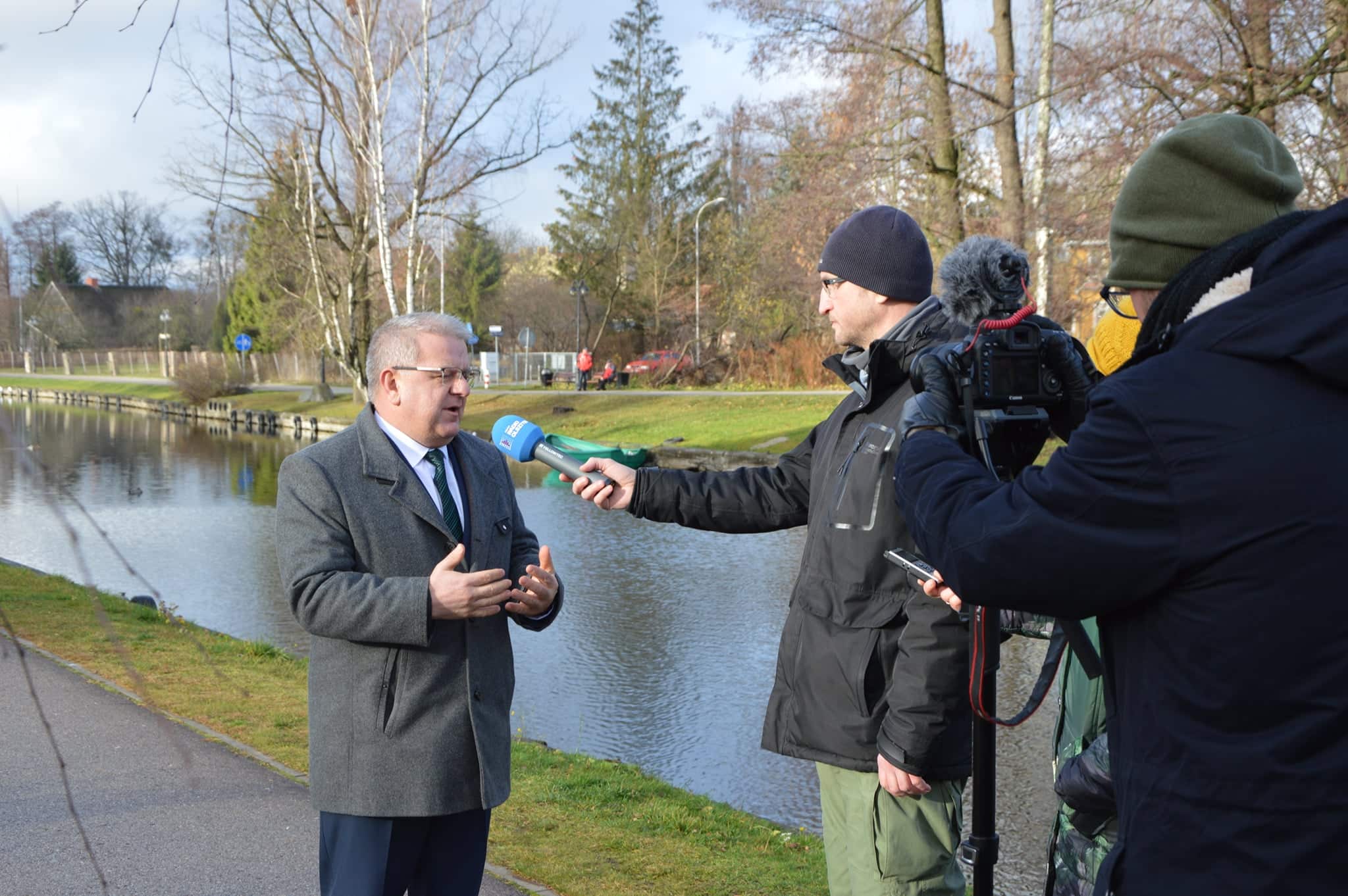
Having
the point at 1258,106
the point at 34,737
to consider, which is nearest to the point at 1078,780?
the point at 34,737

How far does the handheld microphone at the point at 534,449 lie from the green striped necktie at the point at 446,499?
0.26m

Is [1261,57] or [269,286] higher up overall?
[269,286]

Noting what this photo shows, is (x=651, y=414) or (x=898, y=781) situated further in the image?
(x=651, y=414)

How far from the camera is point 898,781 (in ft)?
9.10

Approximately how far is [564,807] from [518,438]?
8.72 feet

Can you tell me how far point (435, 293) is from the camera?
60.2 m

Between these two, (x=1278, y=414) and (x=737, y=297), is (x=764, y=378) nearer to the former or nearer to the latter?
(x=737, y=297)

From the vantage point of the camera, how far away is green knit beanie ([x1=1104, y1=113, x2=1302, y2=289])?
1.91 metres

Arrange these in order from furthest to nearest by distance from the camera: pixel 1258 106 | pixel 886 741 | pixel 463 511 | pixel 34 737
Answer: pixel 1258 106 < pixel 34 737 < pixel 463 511 < pixel 886 741

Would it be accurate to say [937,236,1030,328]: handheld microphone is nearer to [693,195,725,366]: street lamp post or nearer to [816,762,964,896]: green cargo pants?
[816,762,964,896]: green cargo pants

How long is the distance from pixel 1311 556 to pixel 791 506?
2.06 metres

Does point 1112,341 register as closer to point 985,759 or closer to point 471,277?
point 985,759

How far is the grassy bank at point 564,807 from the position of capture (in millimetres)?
4621

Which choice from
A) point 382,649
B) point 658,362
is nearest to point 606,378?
point 658,362
